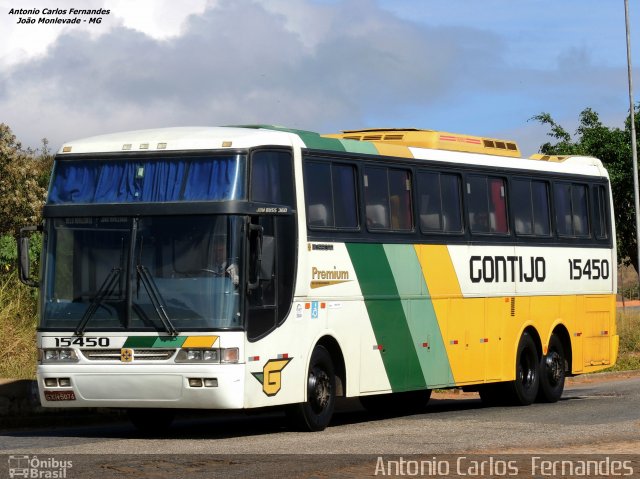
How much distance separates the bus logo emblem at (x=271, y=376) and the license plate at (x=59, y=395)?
2.02 m

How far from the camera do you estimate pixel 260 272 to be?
1622cm

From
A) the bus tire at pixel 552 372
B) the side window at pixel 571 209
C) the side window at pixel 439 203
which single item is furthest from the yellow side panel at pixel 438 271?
the side window at pixel 571 209

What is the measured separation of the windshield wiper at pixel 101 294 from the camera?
16141 mm

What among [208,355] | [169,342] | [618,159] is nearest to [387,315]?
[208,355]

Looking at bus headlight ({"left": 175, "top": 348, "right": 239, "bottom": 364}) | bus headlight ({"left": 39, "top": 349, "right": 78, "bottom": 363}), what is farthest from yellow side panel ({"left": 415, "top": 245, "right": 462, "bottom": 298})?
bus headlight ({"left": 39, "top": 349, "right": 78, "bottom": 363})

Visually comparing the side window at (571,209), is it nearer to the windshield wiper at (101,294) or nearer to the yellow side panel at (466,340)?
the yellow side panel at (466,340)

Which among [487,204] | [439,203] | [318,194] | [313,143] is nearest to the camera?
[318,194]

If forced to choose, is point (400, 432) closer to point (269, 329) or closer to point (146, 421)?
point (269, 329)

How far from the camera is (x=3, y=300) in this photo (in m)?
24.6

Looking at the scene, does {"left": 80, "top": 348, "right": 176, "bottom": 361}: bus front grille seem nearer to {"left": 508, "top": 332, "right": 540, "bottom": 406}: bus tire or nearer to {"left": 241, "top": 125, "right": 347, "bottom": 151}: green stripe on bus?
{"left": 241, "top": 125, "right": 347, "bottom": 151}: green stripe on bus

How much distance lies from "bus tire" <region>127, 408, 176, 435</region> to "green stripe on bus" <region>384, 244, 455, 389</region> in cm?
358

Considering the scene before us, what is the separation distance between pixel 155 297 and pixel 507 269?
7440 millimetres

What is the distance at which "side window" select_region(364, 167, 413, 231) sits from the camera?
18734mm

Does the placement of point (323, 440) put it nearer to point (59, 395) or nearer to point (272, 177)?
point (59, 395)
